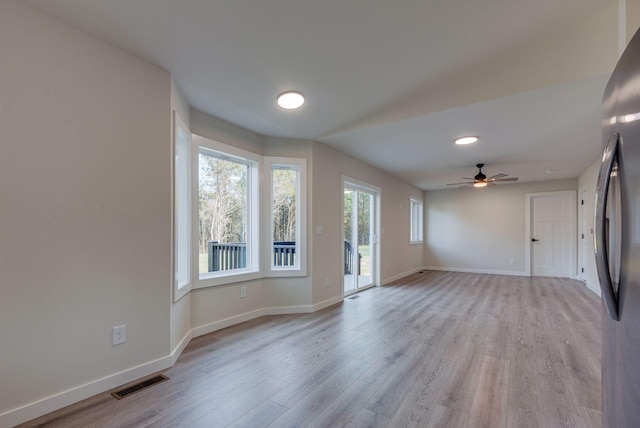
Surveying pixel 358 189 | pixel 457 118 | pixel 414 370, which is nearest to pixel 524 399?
pixel 414 370

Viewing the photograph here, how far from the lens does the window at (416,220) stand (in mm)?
7867

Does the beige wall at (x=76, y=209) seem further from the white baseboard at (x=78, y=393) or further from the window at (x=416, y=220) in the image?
the window at (x=416, y=220)

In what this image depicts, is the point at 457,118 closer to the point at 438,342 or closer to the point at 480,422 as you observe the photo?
the point at 438,342

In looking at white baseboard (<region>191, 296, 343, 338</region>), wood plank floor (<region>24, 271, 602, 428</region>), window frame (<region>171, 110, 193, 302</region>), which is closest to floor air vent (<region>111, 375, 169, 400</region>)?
wood plank floor (<region>24, 271, 602, 428</region>)

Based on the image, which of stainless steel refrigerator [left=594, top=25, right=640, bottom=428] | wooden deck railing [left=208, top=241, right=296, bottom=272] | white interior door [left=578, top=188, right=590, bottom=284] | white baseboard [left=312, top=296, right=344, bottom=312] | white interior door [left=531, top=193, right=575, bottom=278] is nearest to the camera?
stainless steel refrigerator [left=594, top=25, right=640, bottom=428]

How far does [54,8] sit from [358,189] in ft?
13.7

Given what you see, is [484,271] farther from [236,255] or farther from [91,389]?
[91,389]

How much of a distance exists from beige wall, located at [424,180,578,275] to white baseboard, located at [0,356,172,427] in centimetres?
724

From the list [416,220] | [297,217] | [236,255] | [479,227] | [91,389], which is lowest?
[91,389]

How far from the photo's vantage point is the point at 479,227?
7516 mm

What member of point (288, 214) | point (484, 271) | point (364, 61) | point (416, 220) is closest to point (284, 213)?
point (288, 214)

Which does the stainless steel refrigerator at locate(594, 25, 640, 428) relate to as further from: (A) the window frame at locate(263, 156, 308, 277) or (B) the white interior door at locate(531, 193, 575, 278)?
(B) the white interior door at locate(531, 193, 575, 278)

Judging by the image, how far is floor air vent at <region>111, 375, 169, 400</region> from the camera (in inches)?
78.0

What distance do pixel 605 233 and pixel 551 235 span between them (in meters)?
7.20
